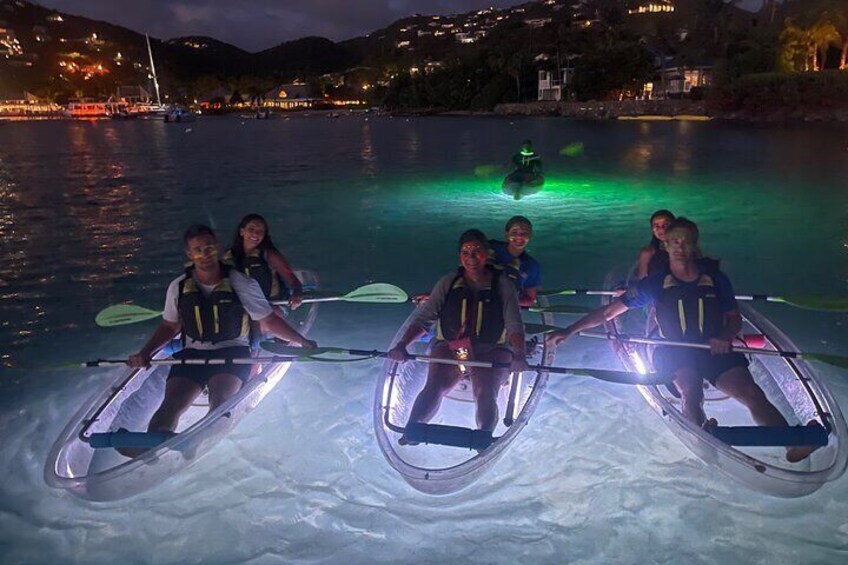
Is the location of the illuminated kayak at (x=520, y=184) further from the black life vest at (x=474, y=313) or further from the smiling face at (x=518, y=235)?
the black life vest at (x=474, y=313)

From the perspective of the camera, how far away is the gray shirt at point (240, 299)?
181 inches

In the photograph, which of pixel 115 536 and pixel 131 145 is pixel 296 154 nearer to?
pixel 131 145

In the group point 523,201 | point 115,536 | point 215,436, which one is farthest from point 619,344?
point 523,201

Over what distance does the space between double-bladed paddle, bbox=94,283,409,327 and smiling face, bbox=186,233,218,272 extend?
4.11 ft

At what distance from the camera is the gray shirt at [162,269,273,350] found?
15.1 ft

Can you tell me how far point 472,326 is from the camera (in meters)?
4.71

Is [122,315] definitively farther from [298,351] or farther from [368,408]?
[368,408]

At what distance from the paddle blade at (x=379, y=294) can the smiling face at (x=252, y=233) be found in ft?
3.48

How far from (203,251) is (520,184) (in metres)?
14.0

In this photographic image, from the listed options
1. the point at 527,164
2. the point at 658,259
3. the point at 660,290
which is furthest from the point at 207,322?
the point at 527,164

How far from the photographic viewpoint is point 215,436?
14.9ft

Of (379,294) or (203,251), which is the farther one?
(379,294)

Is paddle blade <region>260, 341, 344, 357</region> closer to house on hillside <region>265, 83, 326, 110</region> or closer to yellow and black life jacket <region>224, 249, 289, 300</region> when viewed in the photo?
yellow and black life jacket <region>224, 249, 289, 300</region>

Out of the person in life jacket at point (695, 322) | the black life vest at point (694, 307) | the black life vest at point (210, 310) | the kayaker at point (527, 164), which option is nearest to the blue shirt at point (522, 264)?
the person in life jacket at point (695, 322)
